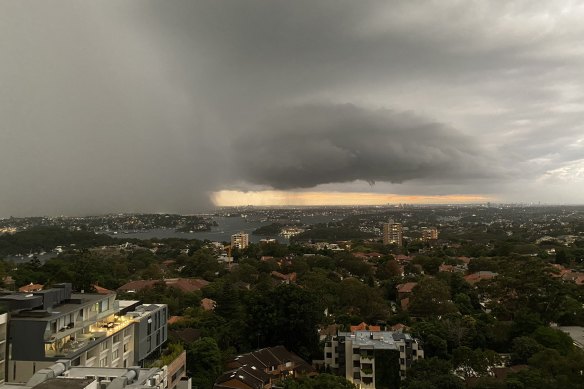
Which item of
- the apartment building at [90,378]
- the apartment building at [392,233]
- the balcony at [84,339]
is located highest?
the apartment building at [90,378]

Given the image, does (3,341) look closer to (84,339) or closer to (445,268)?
(84,339)

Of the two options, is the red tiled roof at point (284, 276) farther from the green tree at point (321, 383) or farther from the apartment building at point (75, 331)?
the green tree at point (321, 383)

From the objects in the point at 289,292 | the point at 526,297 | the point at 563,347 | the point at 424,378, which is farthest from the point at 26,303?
the point at 526,297

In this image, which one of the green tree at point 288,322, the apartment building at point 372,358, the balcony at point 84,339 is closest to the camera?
the balcony at point 84,339

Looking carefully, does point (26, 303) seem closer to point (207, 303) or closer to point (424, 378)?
point (424, 378)

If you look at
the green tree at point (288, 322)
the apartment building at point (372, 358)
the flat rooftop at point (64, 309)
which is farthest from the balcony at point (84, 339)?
the apartment building at point (372, 358)

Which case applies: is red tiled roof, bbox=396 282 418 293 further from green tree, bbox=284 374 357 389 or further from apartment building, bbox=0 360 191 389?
apartment building, bbox=0 360 191 389

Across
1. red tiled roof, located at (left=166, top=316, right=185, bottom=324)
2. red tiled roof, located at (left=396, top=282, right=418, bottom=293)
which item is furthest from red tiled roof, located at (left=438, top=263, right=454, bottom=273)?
red tiled roof, located at (left=166, top=316, right=185, bottom=324)
